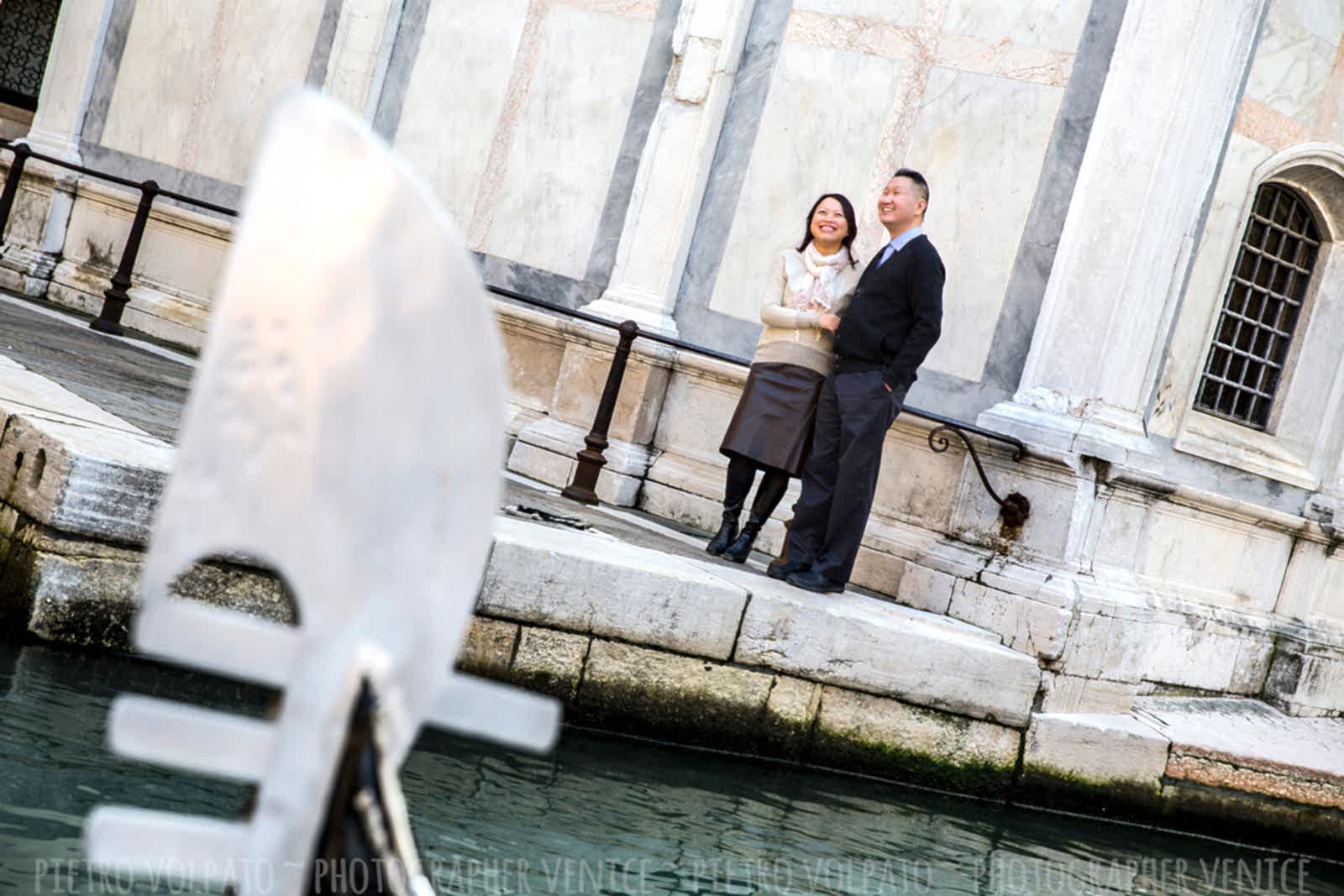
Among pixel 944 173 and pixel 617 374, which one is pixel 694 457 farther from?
pixel 944 173

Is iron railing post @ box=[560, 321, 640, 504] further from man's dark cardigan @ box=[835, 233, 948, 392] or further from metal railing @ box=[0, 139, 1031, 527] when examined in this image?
man's dark cardigan @ box=[835, 233, 948, 392]

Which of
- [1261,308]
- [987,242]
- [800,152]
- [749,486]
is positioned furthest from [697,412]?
[1261,308]

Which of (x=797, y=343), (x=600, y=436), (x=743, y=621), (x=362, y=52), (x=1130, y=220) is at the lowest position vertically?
(x=743, y=621)

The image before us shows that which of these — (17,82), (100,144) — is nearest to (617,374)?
(100,144)

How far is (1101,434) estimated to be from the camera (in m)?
7.17

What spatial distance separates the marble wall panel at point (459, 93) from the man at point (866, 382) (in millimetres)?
3629

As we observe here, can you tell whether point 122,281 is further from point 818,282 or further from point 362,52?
point 818,282

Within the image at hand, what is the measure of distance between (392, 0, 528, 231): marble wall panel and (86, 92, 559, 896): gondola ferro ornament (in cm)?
792

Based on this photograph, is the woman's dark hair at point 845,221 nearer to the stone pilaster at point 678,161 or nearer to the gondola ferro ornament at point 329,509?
the stone pilaster at point 678,161

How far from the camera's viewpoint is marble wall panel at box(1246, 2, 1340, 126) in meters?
7.66

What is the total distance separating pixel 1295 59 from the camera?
7.83 m

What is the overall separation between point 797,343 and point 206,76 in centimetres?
584

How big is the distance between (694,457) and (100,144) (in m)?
5.43

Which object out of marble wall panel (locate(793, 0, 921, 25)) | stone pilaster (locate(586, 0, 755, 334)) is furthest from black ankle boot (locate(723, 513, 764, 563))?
marble wall panel (locate(793, 0, 921, 25))
